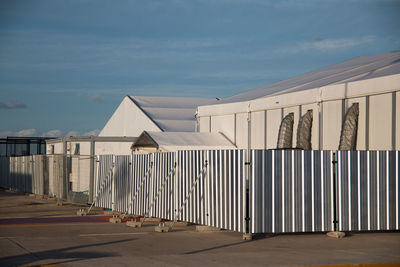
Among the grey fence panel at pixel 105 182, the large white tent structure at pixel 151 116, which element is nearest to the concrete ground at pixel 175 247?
the grey fence panel at pixel 105 182

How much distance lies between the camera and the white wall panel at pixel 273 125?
2509cm

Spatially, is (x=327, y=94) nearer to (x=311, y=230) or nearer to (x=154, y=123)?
(x=311, y=230)

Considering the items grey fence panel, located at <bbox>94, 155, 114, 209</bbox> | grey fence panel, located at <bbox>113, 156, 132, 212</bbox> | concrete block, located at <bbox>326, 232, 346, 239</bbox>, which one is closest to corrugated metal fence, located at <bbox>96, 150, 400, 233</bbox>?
concrete block, located at <bbox>326, 232, 346, 239</bbox>

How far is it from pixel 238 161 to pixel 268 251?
2.91m

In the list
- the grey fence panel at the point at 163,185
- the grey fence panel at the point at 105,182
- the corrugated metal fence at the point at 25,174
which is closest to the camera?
the grey fence panel at the point at 163,185

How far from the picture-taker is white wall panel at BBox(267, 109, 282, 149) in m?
25.1

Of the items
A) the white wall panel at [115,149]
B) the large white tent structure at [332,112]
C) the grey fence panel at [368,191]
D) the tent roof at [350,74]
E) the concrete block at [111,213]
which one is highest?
the tent roof at [350,74]

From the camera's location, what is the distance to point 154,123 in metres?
50.8

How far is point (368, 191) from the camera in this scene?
51.2 feet

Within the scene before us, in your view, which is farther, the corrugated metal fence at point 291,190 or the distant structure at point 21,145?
the distant structure at point 21,145

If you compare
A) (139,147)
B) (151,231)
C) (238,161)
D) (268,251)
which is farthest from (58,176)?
(268,251)

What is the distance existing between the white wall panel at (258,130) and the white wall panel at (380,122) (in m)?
7.09

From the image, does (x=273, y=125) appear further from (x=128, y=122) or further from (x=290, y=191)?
(x=128, y=122)

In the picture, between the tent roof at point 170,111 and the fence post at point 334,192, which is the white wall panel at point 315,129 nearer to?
the fence post at point 334,192
